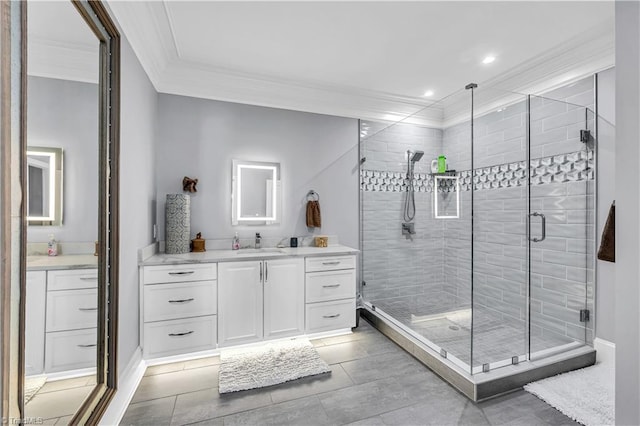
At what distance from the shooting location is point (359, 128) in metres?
3.38

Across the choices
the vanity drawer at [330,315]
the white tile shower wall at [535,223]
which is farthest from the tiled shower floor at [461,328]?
the vanity drawer at [330,315]

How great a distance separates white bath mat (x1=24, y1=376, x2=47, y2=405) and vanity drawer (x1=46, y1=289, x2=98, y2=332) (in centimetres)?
16

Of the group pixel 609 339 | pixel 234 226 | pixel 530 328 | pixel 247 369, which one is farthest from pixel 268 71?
pixel 609 339

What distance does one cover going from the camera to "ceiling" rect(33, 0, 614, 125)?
191 centimetres

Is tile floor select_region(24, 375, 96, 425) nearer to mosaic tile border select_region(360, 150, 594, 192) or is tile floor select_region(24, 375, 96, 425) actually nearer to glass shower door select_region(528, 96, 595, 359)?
mosaic tile border select_region(360, 150, 594, 192)

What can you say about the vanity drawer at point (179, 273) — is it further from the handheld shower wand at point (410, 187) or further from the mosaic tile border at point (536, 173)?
the mosaic tile border at point (536, 173)

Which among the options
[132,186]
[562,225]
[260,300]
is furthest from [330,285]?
[562,225]

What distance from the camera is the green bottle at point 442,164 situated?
2.75m

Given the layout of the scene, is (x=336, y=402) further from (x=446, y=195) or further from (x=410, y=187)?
(x=410, y=187)

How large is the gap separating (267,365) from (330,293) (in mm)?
851

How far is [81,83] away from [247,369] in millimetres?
2058

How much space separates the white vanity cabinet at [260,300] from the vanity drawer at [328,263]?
0.26ft

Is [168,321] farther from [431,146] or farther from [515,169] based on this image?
[515,169]

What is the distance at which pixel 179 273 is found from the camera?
7.38 feet
